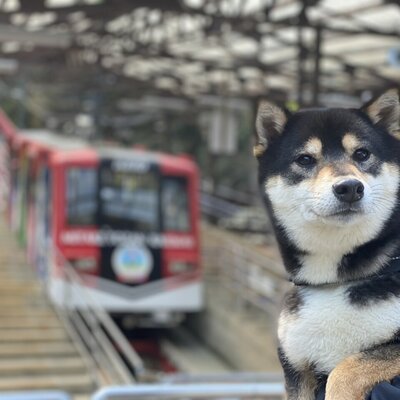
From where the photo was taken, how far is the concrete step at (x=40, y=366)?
33.2 feet

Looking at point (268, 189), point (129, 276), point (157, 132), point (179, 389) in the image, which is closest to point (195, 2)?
point (129, 276)

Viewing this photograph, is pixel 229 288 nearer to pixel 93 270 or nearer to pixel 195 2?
pixel 93 270

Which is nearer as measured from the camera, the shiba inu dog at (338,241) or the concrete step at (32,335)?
the shiba inu dog at (338,241)

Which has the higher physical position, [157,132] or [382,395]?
[382,395]

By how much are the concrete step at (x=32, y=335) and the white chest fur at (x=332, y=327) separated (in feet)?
32.2

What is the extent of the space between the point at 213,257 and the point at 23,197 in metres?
3.90

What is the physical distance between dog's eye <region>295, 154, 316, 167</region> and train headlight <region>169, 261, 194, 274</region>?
1069cm

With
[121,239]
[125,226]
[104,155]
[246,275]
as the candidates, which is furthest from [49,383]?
[246,275]

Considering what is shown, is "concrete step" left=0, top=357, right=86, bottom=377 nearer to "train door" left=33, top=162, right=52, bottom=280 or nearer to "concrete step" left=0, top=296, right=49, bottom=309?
"concrete step" left=0, top=296, right=49, bottom=309

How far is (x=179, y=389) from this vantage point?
4438mm

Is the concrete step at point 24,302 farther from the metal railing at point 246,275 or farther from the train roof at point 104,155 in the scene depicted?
the metal railing at point 246,275

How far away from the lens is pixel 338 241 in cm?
179

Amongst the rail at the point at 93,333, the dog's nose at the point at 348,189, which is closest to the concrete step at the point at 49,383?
the rail at the point at 93,333

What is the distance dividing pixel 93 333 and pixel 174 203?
2.90m
